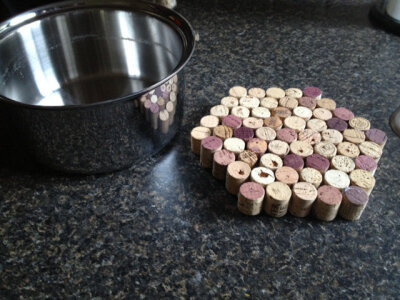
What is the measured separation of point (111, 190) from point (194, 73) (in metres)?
0.35

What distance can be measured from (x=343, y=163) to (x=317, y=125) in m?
0.09

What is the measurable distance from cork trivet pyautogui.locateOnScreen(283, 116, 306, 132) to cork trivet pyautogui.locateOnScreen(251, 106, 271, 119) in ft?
0.11

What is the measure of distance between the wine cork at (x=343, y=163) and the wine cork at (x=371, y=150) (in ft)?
0.12

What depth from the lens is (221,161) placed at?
0.60m

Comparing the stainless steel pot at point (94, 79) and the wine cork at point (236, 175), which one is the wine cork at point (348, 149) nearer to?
the wine cork at point (236, 175)

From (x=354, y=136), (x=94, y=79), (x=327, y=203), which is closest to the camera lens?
(x=327, y=203)

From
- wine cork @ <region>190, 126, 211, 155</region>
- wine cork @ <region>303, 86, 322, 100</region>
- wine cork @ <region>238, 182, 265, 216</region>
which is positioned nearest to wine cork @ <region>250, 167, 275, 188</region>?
wine cork @ <region>238, 182, 265, 216</region>

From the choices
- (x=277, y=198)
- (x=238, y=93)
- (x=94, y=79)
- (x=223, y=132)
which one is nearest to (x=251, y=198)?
(x=277, y=198)

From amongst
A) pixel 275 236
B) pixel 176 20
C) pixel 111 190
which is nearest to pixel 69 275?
pixel 111 190

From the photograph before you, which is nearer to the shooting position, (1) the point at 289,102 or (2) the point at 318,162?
(2) the point at 318,162

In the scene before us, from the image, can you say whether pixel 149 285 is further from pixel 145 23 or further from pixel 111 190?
pixel 145 23

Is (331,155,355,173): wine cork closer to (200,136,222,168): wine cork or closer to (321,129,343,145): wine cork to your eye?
(321,129,343,145): wine cork

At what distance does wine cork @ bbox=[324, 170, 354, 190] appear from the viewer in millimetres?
556

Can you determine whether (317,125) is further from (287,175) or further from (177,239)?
(177,239)
